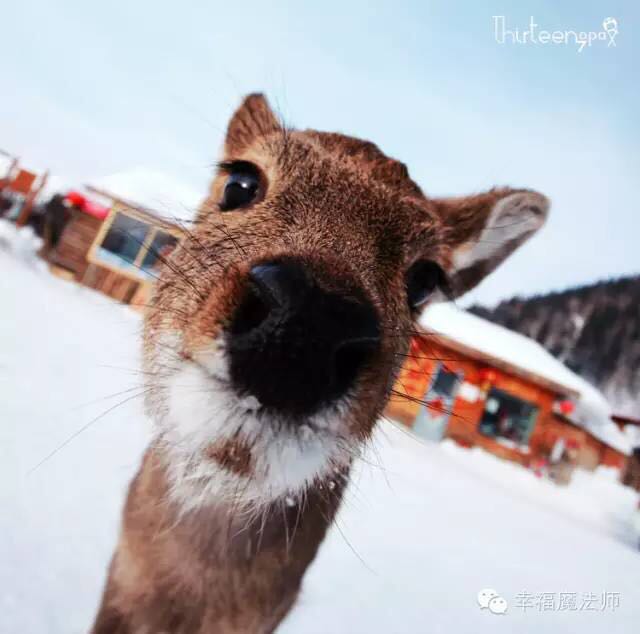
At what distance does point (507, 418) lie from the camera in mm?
11344

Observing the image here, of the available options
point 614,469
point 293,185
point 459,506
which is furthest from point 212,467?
point 614,469

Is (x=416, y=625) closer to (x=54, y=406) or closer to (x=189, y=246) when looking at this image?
(x=189, y=246)

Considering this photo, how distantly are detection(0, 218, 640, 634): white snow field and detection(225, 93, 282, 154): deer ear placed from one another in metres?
0.83

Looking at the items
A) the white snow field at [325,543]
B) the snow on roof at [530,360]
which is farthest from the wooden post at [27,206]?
the snow on roof at [530,360]

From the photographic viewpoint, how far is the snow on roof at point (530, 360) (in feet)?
35.1

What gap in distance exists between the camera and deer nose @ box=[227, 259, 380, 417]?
68 cm

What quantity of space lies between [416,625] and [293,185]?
214 cm

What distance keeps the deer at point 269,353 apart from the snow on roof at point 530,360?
29.8 ft

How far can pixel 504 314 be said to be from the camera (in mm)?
16469

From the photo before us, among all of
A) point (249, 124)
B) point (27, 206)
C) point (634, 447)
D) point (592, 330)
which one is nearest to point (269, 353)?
point (249, 124)

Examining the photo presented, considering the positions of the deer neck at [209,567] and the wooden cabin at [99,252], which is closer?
the deer neck at [209,567]

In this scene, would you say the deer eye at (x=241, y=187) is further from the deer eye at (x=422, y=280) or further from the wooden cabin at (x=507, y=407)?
the wooden cabin at (x=507, y=407)

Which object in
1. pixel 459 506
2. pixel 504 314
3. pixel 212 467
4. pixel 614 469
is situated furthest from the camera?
pixel 504 314

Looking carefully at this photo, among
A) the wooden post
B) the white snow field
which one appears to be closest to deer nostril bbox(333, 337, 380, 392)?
the white snow field
